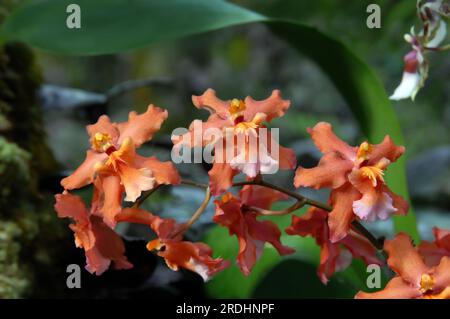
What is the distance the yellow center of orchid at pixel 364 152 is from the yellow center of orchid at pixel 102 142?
0.79 feet

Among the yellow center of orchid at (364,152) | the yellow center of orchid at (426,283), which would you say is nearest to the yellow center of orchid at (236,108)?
the yellow center of orchid at (364,152)

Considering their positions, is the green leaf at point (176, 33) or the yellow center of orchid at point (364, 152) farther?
the green leaf at point (176, 33)

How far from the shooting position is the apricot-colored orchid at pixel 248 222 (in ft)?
2.20

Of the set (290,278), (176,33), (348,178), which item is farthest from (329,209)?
(176,33)

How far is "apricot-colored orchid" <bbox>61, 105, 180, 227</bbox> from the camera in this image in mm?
623

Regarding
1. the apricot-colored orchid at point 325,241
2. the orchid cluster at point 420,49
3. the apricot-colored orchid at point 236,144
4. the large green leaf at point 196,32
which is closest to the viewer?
the apricot-colored orchid at point 236,144

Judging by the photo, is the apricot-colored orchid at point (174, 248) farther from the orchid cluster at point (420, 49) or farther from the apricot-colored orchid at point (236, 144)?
the orchid cluster at point (420, 49)

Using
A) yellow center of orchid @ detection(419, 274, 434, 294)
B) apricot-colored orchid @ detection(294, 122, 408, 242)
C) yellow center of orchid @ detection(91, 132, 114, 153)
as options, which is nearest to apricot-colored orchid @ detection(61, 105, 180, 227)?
yellow center of orchid @ detection(91, 132, 114, 153)

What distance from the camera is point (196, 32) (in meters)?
0.91

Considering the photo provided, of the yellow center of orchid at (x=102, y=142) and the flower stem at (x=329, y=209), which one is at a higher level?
the yellow center of orchid at (x=102, y=142)

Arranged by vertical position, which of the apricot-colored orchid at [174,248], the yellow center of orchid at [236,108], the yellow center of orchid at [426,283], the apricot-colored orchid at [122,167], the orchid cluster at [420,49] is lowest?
the yellow center of orchid at [426,283]
